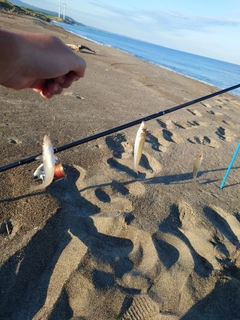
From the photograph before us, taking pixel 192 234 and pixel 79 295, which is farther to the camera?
pixel 192 234

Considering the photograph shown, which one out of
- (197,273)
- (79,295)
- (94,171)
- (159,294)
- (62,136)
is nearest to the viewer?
(79,295)

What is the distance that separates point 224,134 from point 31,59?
6642mm

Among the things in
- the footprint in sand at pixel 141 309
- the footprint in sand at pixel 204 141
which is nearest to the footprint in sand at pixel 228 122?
the footprint in sand at pixel 204 141

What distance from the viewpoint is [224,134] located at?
729cm

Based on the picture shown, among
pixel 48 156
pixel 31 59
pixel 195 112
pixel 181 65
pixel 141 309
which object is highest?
pixel 31 59

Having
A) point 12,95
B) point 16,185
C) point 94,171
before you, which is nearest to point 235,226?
point 94,171

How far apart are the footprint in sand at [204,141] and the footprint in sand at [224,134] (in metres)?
0.63

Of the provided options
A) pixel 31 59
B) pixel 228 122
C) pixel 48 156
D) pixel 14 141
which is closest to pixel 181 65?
pixel 228 122

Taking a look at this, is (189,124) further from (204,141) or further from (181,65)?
(181,65)

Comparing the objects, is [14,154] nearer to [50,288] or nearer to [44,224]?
[44,224]

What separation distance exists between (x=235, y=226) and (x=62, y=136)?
3153mm

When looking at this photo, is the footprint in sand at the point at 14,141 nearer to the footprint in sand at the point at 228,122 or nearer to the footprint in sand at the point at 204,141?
the footprint in sand at the point at 204,141

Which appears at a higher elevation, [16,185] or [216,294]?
[16,185]

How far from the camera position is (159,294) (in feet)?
8.38
